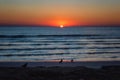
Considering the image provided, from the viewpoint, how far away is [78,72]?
955cm

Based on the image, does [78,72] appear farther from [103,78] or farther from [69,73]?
[103,78]

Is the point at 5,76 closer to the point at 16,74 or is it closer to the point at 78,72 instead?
the point at 16,74

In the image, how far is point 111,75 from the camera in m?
9.06

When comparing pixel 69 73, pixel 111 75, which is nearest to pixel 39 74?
pixel 69 73

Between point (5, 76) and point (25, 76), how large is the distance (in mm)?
649

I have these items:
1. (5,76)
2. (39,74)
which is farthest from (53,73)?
(5,76)

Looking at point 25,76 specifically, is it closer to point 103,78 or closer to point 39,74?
point 39,74

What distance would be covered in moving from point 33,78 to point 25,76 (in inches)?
12.3

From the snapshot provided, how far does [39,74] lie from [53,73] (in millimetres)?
517

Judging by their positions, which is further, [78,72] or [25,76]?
[78,72]

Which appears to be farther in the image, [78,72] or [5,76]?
[78,72]

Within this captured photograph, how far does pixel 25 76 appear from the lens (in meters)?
8.56

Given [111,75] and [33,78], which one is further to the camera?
[111,75]

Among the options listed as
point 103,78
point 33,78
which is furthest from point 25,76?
point 103,78
